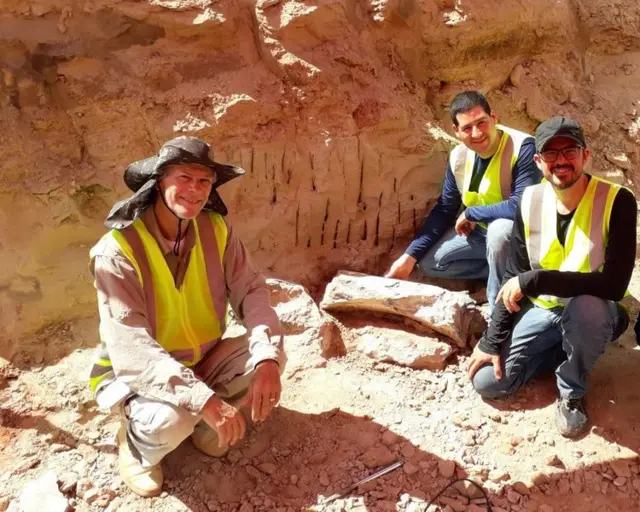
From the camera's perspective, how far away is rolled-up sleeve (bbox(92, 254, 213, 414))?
2213 mm

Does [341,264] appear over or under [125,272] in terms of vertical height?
under

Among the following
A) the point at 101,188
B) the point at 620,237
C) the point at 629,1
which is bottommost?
the point at 620,237

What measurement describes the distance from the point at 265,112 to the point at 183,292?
1.64 m

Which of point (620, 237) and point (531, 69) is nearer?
point (620, 237)

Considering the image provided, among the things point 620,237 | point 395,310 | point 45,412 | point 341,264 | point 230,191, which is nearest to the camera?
point 620,237

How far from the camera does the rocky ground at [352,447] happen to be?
8.39 ft

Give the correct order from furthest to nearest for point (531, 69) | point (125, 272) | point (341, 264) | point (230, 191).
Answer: point (531, 69) < point (341, 264) < point (230, 191) < point (125, 272)

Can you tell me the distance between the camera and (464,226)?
3.70m

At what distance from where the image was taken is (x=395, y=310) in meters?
3.47

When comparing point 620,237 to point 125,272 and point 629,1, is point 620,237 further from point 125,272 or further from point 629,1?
point 629,1

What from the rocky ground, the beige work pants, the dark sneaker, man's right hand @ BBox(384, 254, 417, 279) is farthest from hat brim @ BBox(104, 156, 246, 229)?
the dark sneaker

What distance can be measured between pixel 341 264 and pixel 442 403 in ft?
4.18

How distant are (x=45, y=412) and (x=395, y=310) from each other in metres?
2.00

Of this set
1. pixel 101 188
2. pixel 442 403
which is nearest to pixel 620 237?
pixel 442 403
